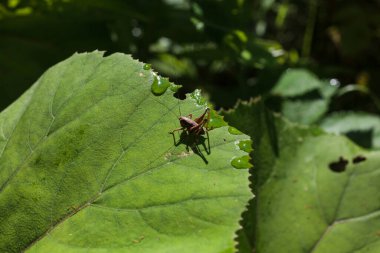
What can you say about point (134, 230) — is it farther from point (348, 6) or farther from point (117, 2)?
point (348, 6)

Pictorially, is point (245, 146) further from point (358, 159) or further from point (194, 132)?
point (358, 159)

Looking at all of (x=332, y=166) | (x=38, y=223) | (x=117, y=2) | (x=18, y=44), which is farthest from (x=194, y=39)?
(x=38, y=223)

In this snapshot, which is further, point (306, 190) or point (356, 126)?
point (356, 126)

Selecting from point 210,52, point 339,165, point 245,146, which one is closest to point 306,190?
point 339,165

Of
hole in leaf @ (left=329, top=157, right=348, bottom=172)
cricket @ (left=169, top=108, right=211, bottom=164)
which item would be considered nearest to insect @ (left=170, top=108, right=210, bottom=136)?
cricket @ (left=169, top=108, right=211, bottom=164)

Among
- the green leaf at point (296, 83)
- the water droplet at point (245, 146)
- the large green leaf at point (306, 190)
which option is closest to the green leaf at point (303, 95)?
the green leaf at point (296, 83)
